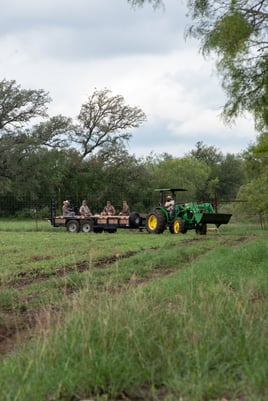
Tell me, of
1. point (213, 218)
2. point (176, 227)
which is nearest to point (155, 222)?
point (176, 227)

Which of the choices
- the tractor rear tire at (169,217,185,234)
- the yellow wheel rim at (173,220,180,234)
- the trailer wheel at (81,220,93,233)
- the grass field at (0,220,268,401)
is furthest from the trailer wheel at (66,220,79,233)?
the grass field at (0,220,268,401)

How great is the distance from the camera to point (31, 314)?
7.62m

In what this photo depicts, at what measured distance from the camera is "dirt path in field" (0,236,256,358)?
6091 millimetres

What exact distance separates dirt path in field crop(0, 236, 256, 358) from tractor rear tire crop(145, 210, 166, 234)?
7928 mm

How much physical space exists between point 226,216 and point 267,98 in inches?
537

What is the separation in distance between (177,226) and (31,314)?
60.7 feet

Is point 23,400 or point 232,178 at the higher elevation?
point 232,178

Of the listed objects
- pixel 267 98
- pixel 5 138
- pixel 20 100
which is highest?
pixel 20 100

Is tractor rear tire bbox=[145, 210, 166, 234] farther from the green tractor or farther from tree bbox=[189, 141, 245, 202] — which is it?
tree bbox=[189, 141, 245, 202]

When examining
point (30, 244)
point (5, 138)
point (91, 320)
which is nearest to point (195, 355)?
point (91, 320)

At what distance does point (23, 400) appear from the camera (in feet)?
13.5

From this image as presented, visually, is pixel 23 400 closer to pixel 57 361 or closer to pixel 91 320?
pixel 57 361

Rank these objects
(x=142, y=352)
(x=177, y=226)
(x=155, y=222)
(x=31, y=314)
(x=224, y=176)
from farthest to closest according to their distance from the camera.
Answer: (x=224, y=176), (x=155, y=222), (x=177, y=226), (x=31, y=314), (x=142, y=352)

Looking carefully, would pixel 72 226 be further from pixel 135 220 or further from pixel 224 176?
pixel 224 176
